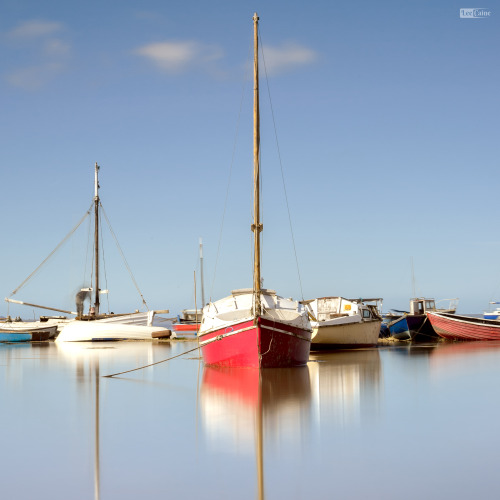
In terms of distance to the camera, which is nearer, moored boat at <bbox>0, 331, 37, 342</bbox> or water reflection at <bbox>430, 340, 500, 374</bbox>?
water reflection at <bbox>430, 340, 500, 374</bbox>

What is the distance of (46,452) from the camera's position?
36.4ft

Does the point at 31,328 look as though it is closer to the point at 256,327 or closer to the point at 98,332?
the point at 98,332

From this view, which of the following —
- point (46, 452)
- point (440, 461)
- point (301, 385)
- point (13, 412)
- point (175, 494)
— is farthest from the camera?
point (301, 385)

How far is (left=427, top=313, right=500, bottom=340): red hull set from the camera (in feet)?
152

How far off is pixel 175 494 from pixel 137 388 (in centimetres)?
1131

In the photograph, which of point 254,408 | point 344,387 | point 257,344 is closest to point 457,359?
point 257,344

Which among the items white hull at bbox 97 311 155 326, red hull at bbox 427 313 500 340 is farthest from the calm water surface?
white hull at bbox 97 311 155 326

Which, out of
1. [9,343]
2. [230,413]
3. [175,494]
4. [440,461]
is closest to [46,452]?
[175,494]

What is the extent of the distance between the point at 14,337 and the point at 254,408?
130 feet

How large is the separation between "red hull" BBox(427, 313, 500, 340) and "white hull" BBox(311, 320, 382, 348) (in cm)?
1048

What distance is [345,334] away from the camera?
3581 cm

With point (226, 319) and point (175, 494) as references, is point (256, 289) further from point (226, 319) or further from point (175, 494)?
point (175, 494)

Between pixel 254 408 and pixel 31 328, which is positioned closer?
pixel 254 408

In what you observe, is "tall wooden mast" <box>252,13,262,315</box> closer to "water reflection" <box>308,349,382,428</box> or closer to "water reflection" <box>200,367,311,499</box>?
"water reflection" <box>200,367,311,499</box>
